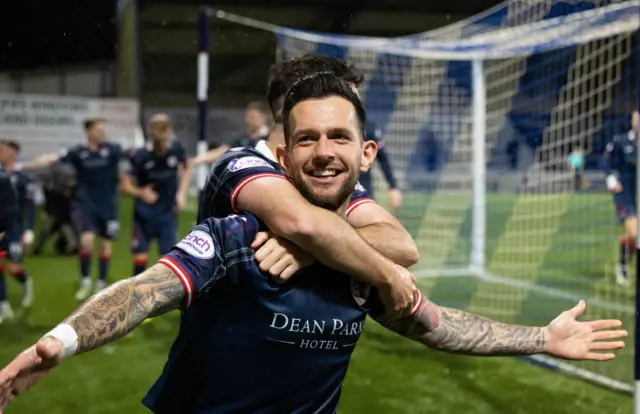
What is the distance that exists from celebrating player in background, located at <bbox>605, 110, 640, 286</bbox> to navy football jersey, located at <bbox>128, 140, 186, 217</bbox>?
16.3ft

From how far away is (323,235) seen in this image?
1727 mm

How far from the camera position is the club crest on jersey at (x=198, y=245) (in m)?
1.68

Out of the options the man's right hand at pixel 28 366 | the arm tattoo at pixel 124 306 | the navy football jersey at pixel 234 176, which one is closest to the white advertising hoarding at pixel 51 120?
the navy football jersey at pixel 234 176

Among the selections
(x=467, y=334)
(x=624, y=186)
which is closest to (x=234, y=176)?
(x=467, y=334)

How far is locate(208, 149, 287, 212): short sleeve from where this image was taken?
1.98m

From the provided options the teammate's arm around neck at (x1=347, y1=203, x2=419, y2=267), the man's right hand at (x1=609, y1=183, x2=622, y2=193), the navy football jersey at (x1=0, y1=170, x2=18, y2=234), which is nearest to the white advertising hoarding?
the man's right hand at (x1=609, y1=183, x2=622, y2=193)

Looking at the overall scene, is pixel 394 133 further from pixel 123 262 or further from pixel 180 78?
pixel 180 78

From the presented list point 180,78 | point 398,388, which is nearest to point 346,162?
point 398,388

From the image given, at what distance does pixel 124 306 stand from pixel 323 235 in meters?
0.49

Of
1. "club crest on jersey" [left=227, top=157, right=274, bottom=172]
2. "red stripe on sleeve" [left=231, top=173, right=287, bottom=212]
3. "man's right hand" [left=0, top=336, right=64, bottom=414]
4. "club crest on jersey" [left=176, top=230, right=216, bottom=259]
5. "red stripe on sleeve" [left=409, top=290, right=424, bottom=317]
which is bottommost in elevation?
"red stripe on sleeve" [left=409, top=290, right=424, bottom=317]

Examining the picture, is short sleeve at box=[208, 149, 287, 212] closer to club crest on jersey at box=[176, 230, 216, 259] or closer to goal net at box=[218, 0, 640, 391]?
club crest on jersey at box=[176, 230, 216, 259]

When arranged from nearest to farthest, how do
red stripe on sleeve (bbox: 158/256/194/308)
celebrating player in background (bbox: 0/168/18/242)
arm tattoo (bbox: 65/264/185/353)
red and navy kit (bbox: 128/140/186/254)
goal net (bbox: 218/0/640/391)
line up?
arm tattoo (bbox: 65/264/185/353) → red stripe on sleeve (bbox: 158/256/194/308) → celebrating player in background (bbox: 0/168/18/242) → goal net (bbox: 218/0/640/391) → red and navy kit (bbox: 128/140/186/254)

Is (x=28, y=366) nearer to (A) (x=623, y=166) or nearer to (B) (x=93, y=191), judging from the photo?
(B) (x=93, y=191)

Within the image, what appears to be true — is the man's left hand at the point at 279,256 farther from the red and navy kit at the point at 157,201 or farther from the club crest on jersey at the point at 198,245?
the red and navy kit at the point at 157,201
